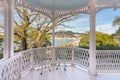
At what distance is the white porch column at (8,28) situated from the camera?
3.92 m

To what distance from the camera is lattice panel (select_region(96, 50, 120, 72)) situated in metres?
6.18

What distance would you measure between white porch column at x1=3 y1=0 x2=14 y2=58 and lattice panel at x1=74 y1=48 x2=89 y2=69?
11.0 feet

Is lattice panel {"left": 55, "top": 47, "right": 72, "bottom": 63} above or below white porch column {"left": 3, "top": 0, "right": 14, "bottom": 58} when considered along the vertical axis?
below

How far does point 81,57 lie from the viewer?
7.04 m

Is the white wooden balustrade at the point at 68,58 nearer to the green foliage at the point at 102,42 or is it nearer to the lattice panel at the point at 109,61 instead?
the lattice panel at the point at 109,61

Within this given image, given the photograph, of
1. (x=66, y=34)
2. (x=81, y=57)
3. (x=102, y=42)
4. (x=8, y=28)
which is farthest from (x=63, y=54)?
(x=8, y=28)

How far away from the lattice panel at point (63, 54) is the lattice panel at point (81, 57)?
1.13 feet

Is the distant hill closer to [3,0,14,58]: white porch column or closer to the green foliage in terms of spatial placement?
the green foliage

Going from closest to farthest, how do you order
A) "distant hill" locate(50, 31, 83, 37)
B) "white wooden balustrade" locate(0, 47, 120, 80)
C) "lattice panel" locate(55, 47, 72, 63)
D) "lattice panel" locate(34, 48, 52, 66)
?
"white wooden balustrade" locate(0, 47, 120, 80) → "lattice panel" locate(34, 48, 52, 66) → "lattice panel" locate(55, 47, 72, 63) → "distant hill" locate(50, 31, 83, 37)

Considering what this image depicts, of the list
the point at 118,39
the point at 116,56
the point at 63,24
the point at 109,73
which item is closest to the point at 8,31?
the point at 109,73

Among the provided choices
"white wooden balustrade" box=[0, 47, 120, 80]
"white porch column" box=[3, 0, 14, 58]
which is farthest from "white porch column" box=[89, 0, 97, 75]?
"white porch column" box=[3, 0, 14, 58]

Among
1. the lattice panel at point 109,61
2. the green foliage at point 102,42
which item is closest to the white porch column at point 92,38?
the lattice panel at point 109,61

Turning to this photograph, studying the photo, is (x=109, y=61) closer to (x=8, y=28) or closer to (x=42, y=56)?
(x=42, y=56)

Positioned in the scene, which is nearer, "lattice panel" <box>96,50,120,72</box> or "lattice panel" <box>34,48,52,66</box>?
"lattice panel" <box>96,50,120,72</box>
